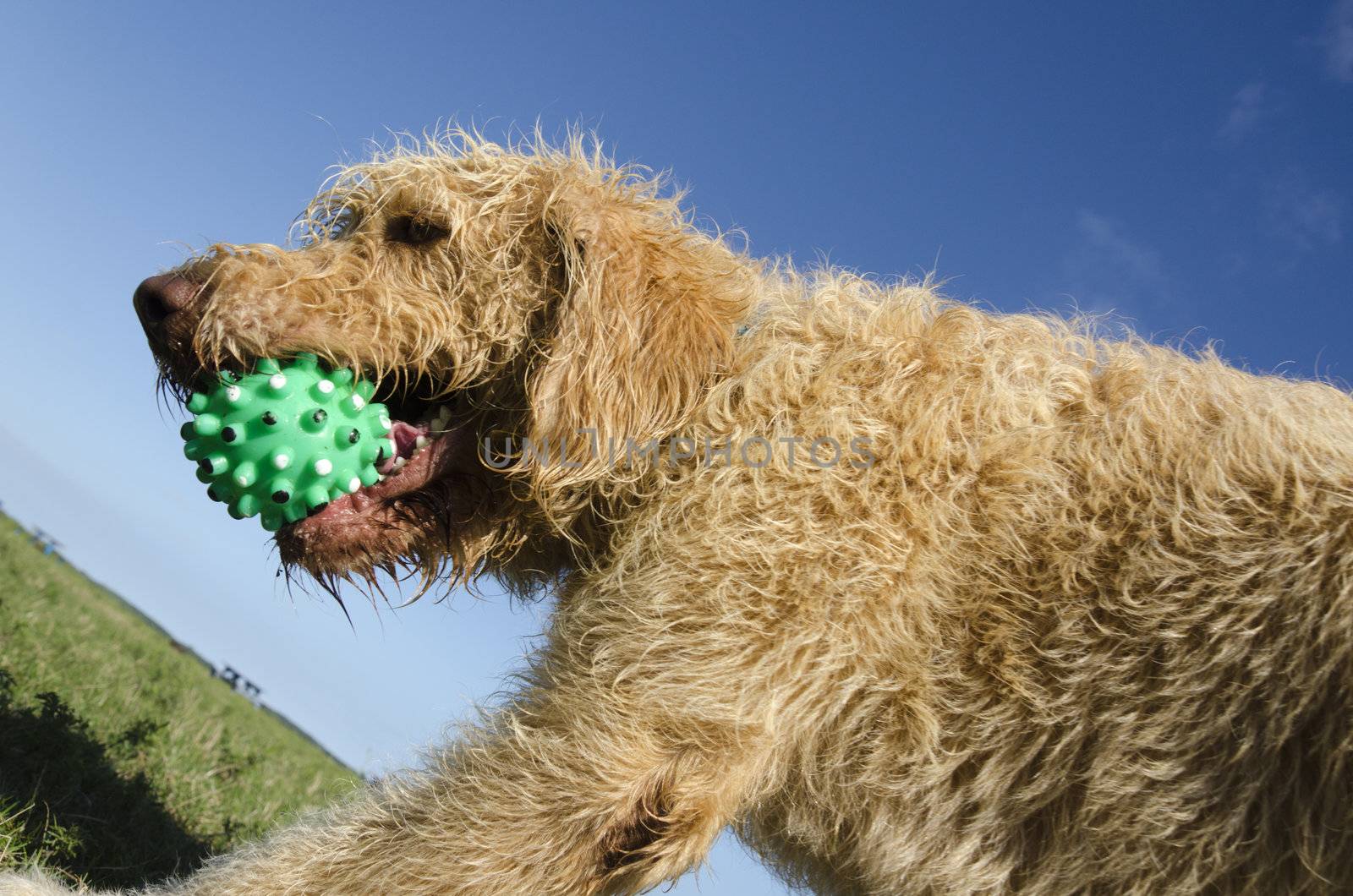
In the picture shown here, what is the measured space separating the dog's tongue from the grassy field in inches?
53.1

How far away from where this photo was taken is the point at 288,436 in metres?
2.84

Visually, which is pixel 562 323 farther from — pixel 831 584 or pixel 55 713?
pixel 55 713

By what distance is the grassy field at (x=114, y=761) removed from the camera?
3729 millimetres

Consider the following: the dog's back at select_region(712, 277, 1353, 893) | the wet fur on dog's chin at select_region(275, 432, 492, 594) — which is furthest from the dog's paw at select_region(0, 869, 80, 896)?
the dog's back at select_region(712, 277, 1353, 893)

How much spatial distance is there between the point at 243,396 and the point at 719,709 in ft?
5.32

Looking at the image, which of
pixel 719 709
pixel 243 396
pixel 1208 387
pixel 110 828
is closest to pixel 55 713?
pixel 110 828

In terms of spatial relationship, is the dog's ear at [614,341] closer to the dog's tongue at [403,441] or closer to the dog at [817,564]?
the dog at [817,564]

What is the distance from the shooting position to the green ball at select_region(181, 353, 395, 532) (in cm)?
282

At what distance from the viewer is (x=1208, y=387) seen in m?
2.63

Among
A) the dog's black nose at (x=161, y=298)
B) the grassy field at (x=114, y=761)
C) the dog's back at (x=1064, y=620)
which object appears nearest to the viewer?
the dog's back at (x=1064, y=620)

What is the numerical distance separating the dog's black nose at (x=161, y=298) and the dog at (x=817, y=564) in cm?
1

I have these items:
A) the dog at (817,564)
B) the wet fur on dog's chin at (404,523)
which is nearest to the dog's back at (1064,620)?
the dog at (817,564)

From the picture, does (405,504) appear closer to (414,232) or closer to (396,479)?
(396,479)

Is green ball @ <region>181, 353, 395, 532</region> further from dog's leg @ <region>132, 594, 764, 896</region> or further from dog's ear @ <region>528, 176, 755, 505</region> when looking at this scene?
dog's leg @ <region>132, 594, 764, 896</region>
